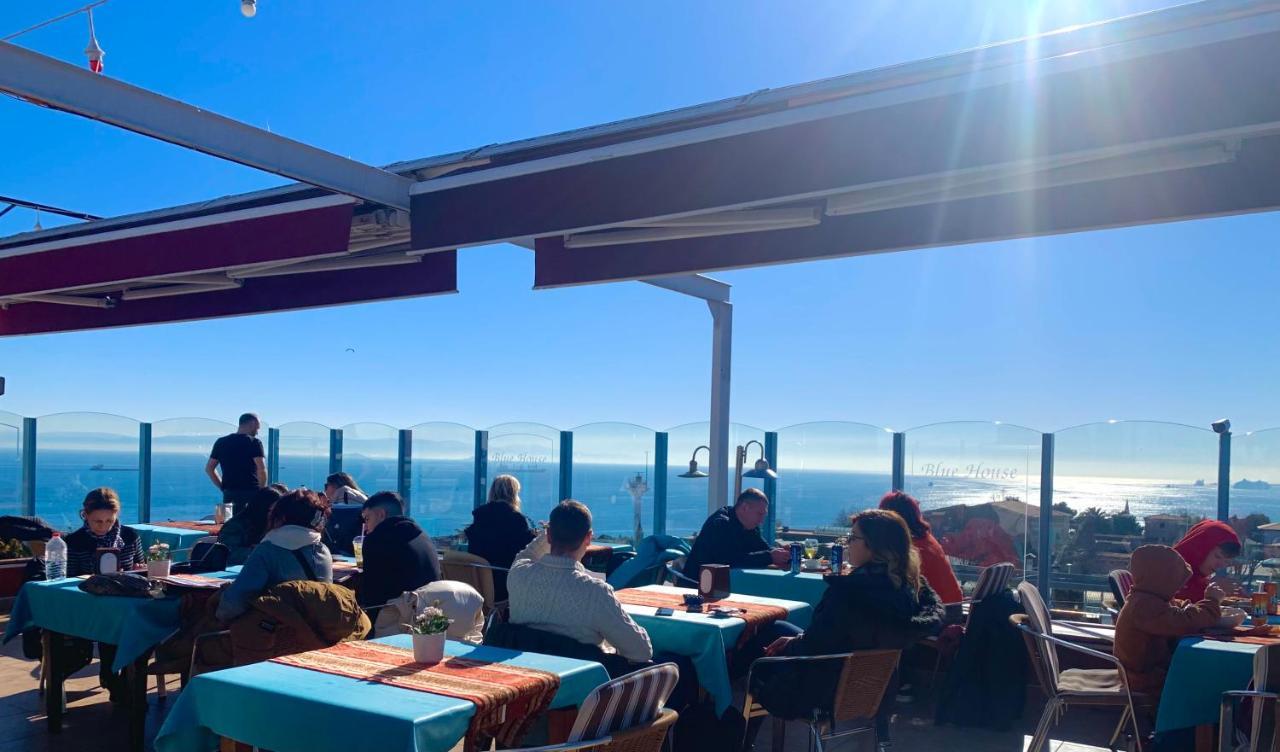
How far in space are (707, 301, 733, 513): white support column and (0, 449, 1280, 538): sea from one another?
5.63 feet

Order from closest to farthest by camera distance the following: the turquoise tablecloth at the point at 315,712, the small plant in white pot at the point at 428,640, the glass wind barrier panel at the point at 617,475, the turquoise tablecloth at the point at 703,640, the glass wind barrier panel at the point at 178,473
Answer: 1. the turquoise tablecloth at the point at 315,712
2. the small plant in white pot at the point at 428,640
3. the turquoise tablecloth at the point at 703,640
4. the glass wind barrier panel at the point at 617,475
5. the glass wind barrier panel at the point at 178,473

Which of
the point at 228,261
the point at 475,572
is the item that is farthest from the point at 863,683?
the point at 228,261

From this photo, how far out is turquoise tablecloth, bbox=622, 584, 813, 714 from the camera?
166 inches

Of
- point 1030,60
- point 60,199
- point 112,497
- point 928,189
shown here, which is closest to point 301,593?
point 112,497

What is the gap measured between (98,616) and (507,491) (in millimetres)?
2563

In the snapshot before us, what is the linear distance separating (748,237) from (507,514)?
260 cm

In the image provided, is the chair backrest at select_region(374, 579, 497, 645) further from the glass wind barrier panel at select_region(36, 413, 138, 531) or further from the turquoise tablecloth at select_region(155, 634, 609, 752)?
the glass wind barrier panel at select_region(36, 413, 138, 531)

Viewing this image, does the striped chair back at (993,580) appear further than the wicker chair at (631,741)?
Yes

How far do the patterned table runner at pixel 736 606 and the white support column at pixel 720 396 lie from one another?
7.96 feet

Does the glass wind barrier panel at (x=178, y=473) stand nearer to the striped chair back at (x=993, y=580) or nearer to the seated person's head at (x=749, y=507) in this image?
the seated person's head at (x=749, y=507)

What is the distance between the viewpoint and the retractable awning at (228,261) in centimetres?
514

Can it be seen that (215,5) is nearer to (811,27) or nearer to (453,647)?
(811,27)


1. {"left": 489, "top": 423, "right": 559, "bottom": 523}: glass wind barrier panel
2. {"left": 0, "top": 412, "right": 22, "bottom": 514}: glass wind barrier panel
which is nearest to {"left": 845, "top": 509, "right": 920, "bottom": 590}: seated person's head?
{"left": 489, "top": 423, "right": 559, "bottom": 523}: glass wind barrier panel

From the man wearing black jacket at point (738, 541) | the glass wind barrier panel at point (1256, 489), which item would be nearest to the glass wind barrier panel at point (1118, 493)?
the glass wind barrier panel at point (1256, 489)
